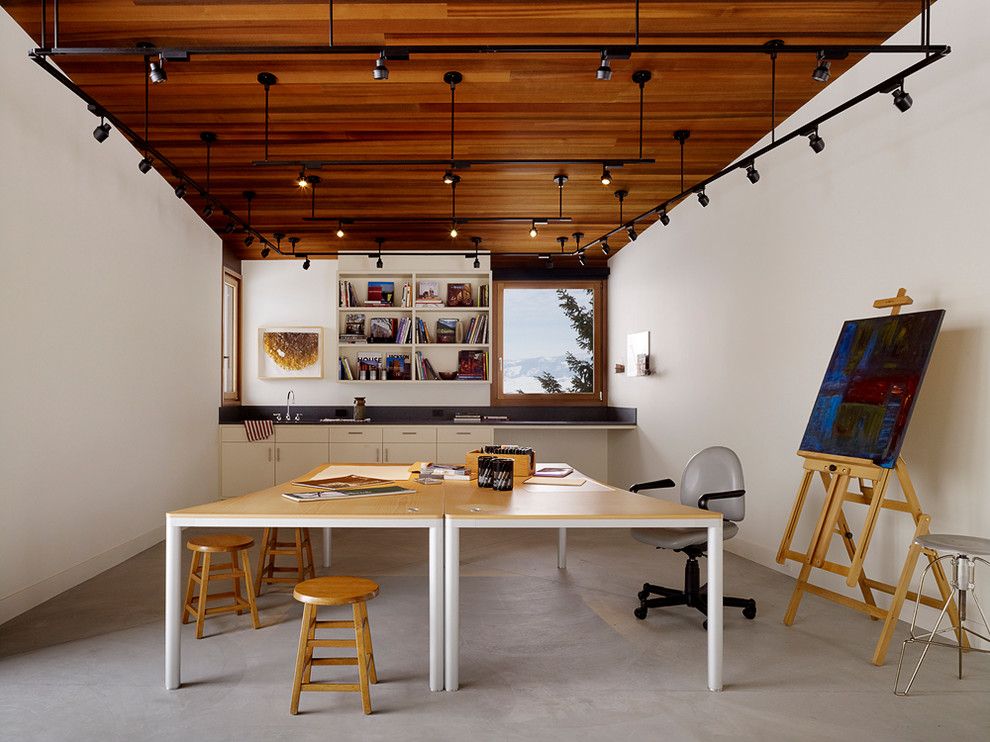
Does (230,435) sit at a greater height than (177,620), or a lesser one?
greater

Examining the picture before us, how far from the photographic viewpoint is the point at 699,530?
396 cm

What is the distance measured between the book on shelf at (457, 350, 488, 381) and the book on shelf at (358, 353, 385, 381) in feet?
2.86

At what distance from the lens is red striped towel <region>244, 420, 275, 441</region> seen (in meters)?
7.42

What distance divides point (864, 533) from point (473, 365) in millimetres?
5183

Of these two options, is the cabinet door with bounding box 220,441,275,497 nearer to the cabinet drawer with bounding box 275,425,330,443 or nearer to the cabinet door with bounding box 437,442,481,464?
the cabinet drawer with bounding box 275,425,330,443

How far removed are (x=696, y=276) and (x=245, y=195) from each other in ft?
13.2

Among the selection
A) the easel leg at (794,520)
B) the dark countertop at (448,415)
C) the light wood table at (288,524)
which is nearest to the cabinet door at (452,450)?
the dark countertop at (448,415)

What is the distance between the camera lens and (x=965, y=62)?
348 centimetres

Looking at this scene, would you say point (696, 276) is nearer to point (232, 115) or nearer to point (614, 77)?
point (614, 77)

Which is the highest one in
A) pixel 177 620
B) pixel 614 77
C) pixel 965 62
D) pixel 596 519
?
pixel 614 77

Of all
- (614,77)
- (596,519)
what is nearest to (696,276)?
(614,77)

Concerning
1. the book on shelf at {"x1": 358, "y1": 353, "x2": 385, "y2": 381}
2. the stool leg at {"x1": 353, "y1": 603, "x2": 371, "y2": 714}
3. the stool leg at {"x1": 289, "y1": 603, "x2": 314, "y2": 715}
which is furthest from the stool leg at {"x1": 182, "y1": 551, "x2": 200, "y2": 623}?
the book on shelf at {"x1": 358, "y1": 353, "x2": 385, "y2": 381}

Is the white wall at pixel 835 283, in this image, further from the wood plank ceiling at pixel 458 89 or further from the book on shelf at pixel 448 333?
the book on shelf at pixel 448 333

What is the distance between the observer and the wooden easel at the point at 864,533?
10.8ft
